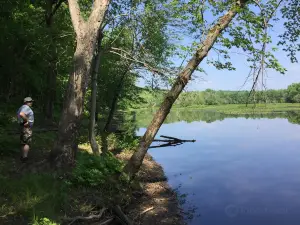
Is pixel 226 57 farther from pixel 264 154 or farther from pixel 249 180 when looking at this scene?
pixel 264 154

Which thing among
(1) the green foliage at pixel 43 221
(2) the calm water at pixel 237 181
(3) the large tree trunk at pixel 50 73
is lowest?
(2) the calm water at pixel 237 181

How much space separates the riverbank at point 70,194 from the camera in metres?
6.59

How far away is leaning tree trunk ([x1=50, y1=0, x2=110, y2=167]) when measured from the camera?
31.5ft

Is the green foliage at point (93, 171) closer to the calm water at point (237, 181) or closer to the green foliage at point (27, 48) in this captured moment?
the calm water at point (237, 181)

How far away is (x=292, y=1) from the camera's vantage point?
12711mm

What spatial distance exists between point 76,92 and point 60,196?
3.24m

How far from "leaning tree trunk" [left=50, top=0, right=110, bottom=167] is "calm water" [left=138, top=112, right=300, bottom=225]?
434 centimetres

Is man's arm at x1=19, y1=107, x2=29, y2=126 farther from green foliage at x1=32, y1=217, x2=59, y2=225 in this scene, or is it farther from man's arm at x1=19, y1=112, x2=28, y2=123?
green foliage at x1=32, y1=217, x2=59, y2=225

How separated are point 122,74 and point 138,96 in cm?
312

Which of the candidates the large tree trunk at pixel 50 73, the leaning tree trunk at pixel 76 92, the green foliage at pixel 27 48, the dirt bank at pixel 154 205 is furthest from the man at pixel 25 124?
the large tree trunk at pixel 50 73

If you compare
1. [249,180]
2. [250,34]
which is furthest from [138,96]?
[250,34]

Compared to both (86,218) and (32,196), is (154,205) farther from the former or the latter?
(32,196)

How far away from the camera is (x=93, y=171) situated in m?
9.30

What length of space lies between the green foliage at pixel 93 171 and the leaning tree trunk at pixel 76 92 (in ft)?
1.52
